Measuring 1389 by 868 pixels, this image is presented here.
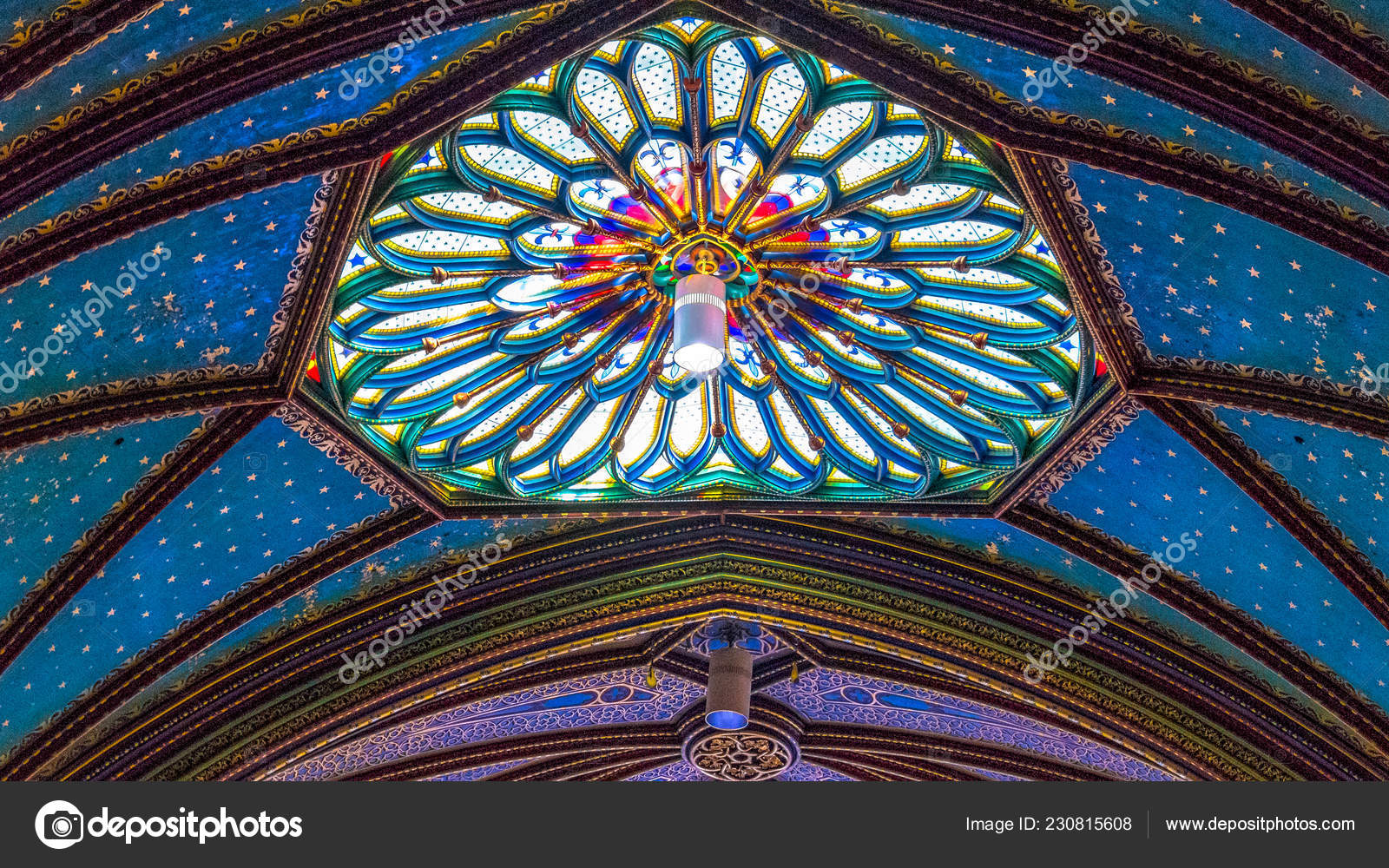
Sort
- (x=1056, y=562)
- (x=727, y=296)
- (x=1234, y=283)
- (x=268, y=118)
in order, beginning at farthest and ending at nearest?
(x=1056, y=562)
(x=727, y=296)
(x=1234, y=283)
(x=268, y=118)

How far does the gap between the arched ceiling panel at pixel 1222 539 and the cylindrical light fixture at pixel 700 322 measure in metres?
3.83

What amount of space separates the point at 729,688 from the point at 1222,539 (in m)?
5.26

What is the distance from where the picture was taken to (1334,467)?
43.0ft

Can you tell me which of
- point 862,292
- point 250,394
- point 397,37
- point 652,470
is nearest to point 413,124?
point 397,37

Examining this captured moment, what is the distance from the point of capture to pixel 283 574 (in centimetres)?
1543

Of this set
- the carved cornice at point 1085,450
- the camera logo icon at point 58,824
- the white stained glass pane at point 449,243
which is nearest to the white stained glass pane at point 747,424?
the carved cornice at point 1085,450

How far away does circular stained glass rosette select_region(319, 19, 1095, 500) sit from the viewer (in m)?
12.1

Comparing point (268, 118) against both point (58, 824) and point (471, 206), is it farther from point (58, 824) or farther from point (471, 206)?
point (58, 824)

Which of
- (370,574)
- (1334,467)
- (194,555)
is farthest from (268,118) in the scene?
(1334,467)

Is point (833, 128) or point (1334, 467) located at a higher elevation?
point (833, 128)

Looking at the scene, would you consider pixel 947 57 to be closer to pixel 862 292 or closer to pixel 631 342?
pixel 862 292

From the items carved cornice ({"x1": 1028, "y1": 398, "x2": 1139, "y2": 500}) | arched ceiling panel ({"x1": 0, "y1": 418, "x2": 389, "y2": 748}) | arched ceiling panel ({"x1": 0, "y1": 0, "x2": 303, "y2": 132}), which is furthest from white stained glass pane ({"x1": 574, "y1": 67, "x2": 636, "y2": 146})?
carved cornice ({"x1": 1028, "y1": 398, "x2": 1139, "y2": 500})

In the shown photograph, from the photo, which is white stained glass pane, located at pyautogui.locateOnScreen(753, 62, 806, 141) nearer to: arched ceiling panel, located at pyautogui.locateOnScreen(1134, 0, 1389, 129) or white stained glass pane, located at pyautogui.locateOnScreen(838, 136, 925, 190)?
white stained glass pane, located at pyautogui.locateOnScreen(838, 136, 925, 190)

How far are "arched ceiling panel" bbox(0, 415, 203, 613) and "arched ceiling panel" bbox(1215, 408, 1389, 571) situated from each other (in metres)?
8.71
